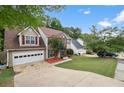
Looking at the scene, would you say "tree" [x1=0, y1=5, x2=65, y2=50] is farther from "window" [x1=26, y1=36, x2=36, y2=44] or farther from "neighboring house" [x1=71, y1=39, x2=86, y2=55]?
"neighboring house" [x1=71, y1=39, x2=86, y2=55]

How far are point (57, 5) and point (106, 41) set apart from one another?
558 inches

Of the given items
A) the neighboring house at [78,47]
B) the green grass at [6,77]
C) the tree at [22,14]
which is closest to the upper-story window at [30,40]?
the green grass at [6,77]

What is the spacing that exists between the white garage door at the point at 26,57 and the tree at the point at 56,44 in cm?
192

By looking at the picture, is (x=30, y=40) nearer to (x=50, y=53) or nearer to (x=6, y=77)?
(x=50, y=53)

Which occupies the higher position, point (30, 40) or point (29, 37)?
point (29, 37)

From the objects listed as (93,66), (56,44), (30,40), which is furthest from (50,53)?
(93,66)

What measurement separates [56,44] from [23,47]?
14.4 feet

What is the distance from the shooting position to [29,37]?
1742 cm

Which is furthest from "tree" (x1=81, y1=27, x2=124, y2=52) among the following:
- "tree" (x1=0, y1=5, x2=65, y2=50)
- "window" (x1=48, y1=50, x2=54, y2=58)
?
"tree" (x1=0, y1=5, x2=65, y2=50)

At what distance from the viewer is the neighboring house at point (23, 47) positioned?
14617 mm
